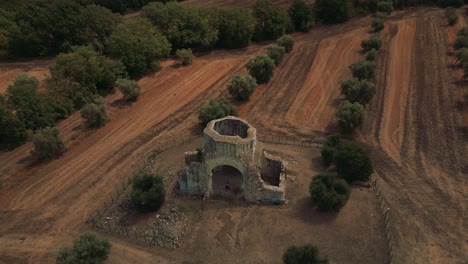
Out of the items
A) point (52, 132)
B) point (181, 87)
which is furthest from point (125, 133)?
point (181, 87)

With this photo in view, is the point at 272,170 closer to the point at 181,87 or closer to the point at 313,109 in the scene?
the point at 313,109

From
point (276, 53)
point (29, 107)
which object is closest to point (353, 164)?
point (276, 53)

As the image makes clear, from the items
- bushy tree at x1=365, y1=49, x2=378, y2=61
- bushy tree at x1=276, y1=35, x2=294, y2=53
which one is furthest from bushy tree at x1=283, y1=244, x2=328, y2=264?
bushy tree at x1=276, y1=35, x2=294, y2=53

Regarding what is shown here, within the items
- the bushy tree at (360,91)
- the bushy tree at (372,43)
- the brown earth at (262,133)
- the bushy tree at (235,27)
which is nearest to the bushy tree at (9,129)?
the brown earth at (262,133)

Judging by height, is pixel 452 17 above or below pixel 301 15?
below

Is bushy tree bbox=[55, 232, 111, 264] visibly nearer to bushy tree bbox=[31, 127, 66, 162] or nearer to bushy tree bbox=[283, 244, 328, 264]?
bushy tree bbox=[283, 244, 328, 264]

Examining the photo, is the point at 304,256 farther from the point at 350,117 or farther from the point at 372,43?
the point at 372,43
